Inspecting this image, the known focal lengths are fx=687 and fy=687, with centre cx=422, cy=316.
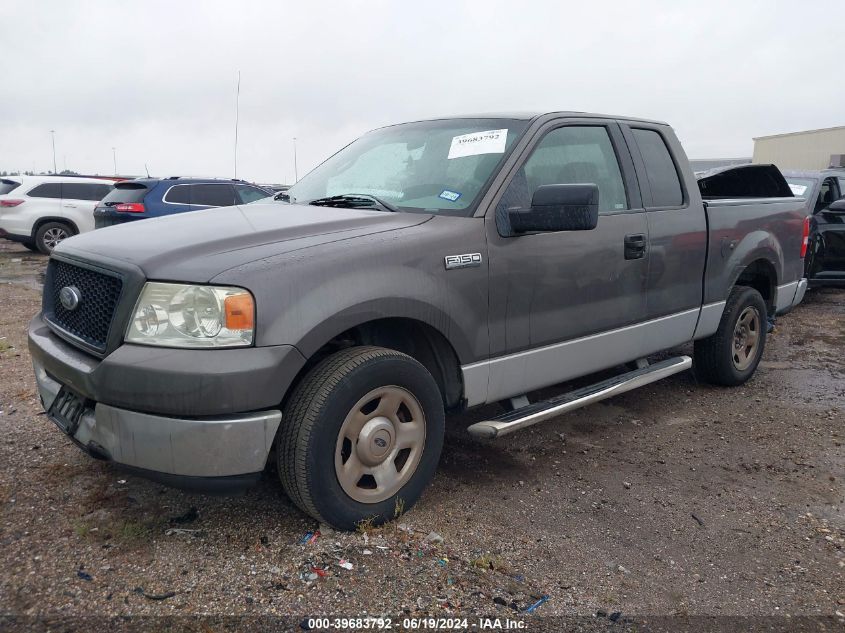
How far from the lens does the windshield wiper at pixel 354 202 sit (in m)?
3.38

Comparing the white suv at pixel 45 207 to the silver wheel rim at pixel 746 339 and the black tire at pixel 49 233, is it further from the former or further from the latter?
the silver wheel rim at pixel 746 339

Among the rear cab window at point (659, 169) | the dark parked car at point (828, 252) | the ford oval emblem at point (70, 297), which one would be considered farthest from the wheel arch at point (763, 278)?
the ford oval emblem at point (70, 297)

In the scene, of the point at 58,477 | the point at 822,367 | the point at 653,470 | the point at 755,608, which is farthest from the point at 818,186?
the point at 58,477

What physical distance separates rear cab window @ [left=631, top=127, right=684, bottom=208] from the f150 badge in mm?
1553

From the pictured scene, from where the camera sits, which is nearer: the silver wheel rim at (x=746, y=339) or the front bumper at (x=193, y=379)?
the front bumper at (x=193, y=379)

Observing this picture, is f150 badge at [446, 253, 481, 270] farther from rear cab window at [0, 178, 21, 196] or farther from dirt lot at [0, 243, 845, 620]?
rear cab window at [0, 178, 21, 196]

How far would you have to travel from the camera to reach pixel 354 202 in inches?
137

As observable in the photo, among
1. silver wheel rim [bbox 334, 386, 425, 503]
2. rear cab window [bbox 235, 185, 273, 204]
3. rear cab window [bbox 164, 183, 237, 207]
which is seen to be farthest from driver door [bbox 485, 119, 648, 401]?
rear cab window [bbox 235, 185, 273, 204]

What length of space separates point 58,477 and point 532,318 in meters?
2.45

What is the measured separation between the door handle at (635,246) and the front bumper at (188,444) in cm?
223

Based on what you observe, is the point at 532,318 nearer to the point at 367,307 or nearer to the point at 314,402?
the point at 367,307

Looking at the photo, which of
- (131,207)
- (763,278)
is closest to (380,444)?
(763,278)

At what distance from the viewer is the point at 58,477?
3365 millimetres

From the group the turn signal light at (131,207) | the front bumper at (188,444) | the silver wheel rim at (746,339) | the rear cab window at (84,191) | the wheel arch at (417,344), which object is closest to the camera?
the front bumper at (188,444)
